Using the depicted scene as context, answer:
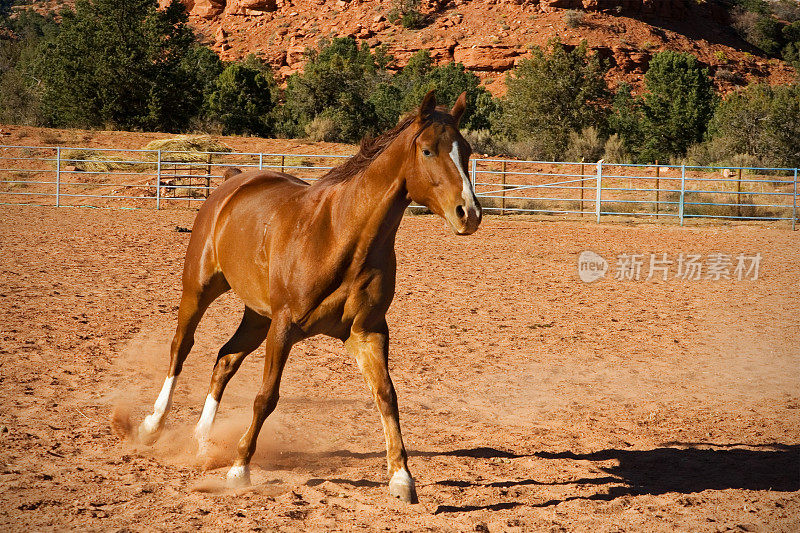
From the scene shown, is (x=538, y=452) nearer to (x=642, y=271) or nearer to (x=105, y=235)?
(x=642, y=271)

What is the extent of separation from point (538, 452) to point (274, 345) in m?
1.99

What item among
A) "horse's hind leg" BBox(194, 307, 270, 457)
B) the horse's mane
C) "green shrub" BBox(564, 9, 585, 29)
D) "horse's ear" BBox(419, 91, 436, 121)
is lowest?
"horse's hind leg" BBox(194, 307, 270, 457)

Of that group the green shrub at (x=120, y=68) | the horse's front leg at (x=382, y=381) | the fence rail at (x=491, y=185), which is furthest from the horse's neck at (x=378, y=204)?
the green shrub at (x=120, y=68)

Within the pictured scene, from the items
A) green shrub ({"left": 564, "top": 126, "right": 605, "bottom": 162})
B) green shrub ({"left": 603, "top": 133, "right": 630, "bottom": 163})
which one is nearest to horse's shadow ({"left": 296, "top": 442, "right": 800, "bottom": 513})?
green shrub ({"left": 603, "top": 133, "right": 630, "bottom": 163})

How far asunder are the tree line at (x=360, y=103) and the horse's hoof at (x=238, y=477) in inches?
1095

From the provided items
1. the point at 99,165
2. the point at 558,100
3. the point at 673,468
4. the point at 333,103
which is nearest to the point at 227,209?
the point at 673,468

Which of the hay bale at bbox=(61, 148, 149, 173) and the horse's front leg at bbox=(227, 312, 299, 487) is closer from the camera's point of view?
the horse's front leg at bbox=(227, 312, 299, 487)

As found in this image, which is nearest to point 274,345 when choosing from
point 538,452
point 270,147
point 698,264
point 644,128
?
point 538,452

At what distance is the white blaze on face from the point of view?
11.4 ft

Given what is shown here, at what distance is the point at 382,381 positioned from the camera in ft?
13.4

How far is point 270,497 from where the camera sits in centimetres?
400

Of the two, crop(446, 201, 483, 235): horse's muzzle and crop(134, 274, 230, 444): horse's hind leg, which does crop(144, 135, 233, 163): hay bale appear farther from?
crop(446, 201, 483, 235): horse's muzzle

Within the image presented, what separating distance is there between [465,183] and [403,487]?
64.3 inches

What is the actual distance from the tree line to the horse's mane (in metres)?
27.1
